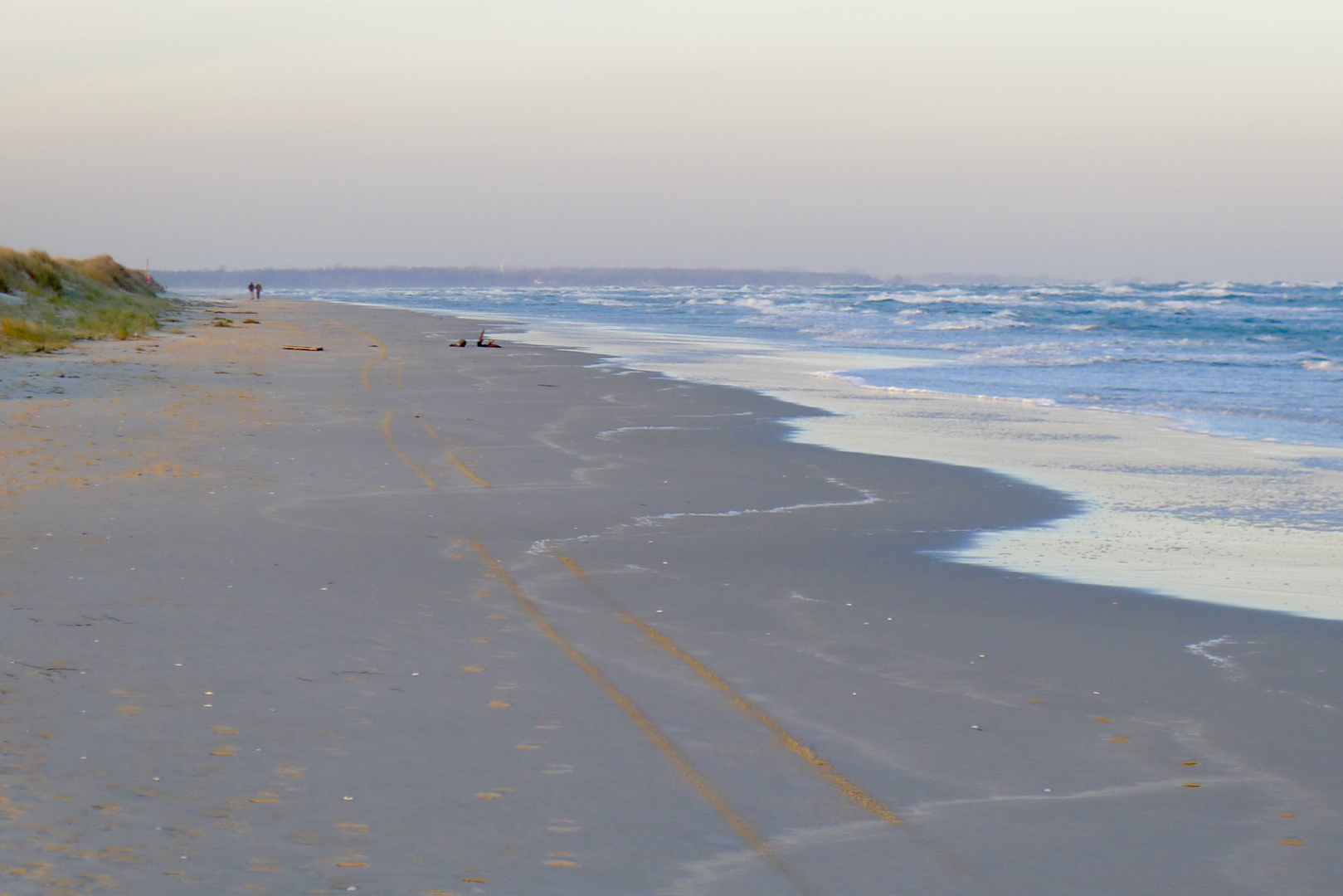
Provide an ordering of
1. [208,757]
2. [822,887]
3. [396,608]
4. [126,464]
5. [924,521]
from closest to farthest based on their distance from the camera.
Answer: [822,887] < [208,757] < [396,608] < [924,521] < [126,464]

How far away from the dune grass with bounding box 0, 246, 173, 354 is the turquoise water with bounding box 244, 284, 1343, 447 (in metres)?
15.9

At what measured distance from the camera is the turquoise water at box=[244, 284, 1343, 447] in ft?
68.1

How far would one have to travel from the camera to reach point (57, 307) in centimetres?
3544

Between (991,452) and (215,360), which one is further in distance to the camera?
(215,360)

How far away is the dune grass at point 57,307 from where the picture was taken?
24922 mm

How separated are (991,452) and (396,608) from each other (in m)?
8.65

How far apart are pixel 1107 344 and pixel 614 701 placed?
119 feet

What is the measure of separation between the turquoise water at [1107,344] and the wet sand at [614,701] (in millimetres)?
10431

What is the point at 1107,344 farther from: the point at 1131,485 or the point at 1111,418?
the point at 1131,485

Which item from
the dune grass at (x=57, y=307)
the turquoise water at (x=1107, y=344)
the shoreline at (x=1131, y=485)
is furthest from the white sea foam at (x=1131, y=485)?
the dune grass at (x=57, y=307)

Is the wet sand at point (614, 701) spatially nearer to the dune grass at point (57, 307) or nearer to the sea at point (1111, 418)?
the sea at point (1111, 418)

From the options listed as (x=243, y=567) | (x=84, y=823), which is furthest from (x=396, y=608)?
(x=84, y=823)

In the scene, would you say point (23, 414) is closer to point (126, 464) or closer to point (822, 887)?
point (126, 464)

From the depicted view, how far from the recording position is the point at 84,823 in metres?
3.74
